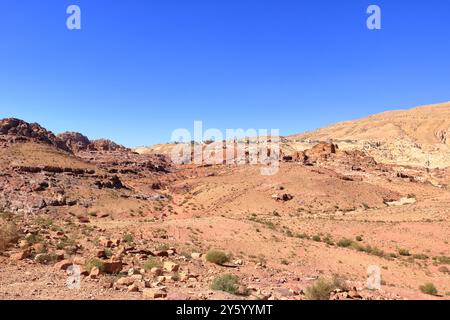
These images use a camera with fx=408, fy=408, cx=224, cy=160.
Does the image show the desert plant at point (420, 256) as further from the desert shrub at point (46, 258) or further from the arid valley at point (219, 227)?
the desert shrub at point (46, 258)

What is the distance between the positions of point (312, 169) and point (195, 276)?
1530 inches

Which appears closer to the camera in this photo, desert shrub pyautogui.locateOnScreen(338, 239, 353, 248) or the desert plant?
the desert plant

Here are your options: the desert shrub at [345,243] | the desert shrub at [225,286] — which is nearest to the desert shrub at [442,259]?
the desert shrub at [345,243]

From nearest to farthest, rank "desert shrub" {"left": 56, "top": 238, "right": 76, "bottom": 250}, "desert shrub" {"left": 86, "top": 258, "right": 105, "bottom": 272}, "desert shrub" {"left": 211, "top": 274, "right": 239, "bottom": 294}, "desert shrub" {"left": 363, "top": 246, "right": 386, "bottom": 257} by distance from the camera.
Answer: "desert shrub" {"left": 211, "top": 274, "right": 239, "bottom": 294} → "desert shrub" {"left": 86, "top": 258, "right": 105, "bottom": 272} → "desert shrub" {"left": 56, "top": 238, "right": 76, "bottom": 250} → "desert shrub" {"left": 363, "top": 246, "right": 386, "bottom": 257}

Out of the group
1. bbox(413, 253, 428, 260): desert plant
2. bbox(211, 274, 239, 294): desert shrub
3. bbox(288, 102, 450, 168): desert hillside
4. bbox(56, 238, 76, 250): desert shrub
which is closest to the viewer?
bbox(211, 274, 239, 294): desert shrub

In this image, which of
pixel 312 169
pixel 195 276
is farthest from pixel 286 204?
pixel 195 276

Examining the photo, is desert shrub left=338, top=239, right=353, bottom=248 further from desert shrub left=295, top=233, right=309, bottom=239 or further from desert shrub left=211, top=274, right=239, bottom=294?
desert shrub left=211, top=274, right=239, bottom=294

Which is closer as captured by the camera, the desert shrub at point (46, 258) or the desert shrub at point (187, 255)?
the desert shrub at point (46, 258)

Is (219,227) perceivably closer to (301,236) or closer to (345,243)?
(301,236)

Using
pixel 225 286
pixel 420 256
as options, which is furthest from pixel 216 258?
pixel 420 256

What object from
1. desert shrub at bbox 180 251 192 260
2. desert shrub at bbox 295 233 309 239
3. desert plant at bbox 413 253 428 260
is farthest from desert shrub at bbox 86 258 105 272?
desert plant at bbox 413 253 428 260

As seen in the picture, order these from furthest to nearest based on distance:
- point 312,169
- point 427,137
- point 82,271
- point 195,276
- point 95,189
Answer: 1. point 427,137
2. point 312,169
3. point 95,189
4. point 195,276
5. point 82,271

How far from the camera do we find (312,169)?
48469 millimetres
